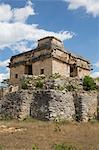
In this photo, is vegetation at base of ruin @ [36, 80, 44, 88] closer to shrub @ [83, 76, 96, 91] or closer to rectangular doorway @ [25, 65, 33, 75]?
shrub @ [83, 76, 96, 91]

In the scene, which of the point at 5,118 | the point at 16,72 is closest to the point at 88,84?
the point at 5,118

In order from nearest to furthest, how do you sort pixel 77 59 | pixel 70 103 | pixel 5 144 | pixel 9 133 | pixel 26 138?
pixel 5 144 < pixel 26 138 < pixel 9 133 < pixel 70 103 < pixel 77 59

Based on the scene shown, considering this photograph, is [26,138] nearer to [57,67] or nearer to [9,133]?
[9,133]

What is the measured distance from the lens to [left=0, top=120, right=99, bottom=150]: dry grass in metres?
12.7

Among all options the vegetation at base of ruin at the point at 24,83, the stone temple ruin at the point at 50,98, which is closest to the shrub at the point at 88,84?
the stone temple ruin at the point at 50,98

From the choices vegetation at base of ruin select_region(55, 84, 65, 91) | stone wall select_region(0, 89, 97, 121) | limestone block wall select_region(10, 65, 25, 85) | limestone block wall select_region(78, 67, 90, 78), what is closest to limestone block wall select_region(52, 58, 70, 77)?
limestone block wall select_region(78, 67, 90, 78)

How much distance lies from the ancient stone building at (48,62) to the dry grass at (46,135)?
8.54 m

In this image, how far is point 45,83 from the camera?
23.4 meters

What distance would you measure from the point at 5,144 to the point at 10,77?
1767 cm

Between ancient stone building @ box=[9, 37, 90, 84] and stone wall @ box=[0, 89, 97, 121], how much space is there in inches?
222

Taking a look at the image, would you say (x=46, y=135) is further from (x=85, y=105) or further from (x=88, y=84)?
(x=88, y=84)

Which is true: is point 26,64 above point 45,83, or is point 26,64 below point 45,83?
above

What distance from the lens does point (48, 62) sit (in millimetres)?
27297

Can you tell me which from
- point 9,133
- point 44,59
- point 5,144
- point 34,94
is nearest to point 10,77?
point 44,59
